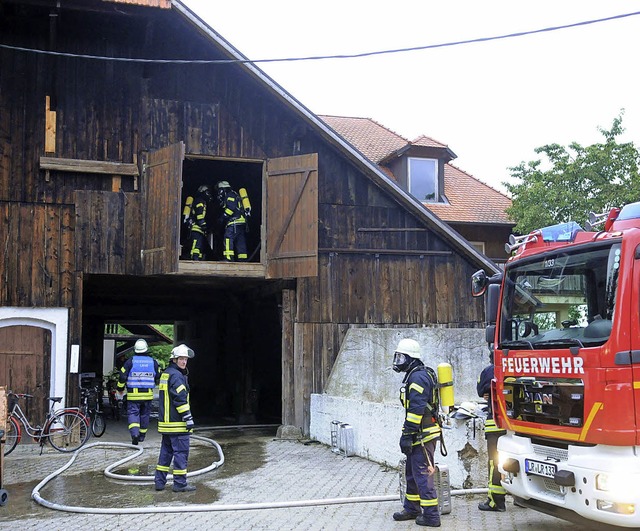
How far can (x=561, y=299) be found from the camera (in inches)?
284

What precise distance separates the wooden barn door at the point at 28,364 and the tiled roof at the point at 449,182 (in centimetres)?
1231

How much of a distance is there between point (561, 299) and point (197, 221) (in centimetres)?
983

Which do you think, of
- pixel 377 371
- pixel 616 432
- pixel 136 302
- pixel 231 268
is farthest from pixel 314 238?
pixel 136 302

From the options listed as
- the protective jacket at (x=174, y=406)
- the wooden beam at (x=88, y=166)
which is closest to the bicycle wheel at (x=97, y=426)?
the wooden beam at (x=88, y=166)

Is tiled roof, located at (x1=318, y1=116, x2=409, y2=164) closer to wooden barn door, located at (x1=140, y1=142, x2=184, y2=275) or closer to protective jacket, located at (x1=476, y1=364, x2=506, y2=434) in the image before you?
wooden barn door, located at (x1=140, y1=142, x2=184, y2=275)

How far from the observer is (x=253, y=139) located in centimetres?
1524

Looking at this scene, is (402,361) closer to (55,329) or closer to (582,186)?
(55,329)

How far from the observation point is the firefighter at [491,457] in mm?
8281

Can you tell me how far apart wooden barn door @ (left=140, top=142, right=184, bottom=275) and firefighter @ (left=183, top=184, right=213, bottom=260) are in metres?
1.42

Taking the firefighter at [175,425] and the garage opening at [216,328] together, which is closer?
the firefighter at [175,425]

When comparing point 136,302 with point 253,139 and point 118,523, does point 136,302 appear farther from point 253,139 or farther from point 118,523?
point 118,523

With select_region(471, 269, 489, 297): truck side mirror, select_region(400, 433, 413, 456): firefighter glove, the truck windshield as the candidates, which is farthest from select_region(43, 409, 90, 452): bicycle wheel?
the truck windshield

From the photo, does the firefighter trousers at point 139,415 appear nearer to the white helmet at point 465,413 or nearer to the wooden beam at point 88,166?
the wooden beam at point 88,166

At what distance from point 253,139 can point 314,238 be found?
255cm
